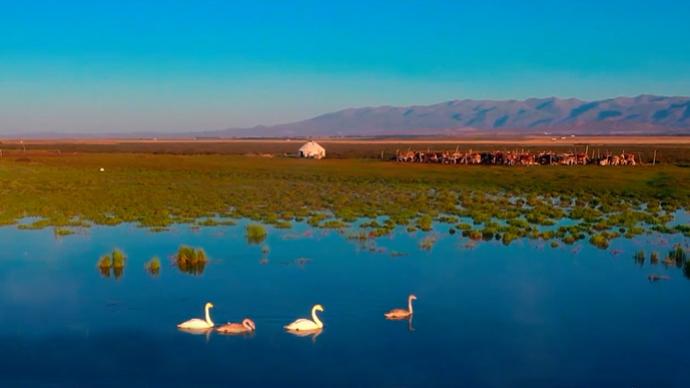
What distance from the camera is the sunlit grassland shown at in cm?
2885

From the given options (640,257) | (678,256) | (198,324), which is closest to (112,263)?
(198,324)

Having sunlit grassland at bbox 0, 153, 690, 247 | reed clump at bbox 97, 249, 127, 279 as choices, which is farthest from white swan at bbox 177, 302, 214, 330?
sunlit grassland at bbox 0, 153, 690, 247

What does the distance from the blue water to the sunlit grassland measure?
17.5ft

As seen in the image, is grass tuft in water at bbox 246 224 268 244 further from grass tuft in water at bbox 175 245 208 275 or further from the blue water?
grass tuft in water at bbox 175 245 208 275

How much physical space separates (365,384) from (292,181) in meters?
39.9

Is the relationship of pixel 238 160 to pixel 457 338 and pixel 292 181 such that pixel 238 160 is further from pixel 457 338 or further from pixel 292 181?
pixel 457 338

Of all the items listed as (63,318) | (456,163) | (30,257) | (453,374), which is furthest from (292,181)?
(453,374)

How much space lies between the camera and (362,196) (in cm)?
3994

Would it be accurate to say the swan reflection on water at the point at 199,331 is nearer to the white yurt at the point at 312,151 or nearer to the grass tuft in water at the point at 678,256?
the grass tuft in water at the point at 678,256

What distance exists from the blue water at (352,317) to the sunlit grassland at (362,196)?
5.35 metres

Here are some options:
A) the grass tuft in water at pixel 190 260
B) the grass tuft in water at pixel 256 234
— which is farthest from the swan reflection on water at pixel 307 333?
the grass tuft in water at pixel 256 234

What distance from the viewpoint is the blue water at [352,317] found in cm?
1156

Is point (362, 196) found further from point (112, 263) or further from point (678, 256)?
point (112, 263)

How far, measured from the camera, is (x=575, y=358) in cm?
1232
